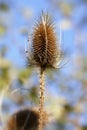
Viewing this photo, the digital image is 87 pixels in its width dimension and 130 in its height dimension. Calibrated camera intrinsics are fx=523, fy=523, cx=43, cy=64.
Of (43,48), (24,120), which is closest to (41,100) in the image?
(43,48)

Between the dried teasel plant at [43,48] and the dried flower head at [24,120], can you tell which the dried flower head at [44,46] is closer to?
the dried teasel plant at [43,48]

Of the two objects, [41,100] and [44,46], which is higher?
[44,46]

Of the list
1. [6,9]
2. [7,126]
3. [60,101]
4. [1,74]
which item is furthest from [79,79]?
[7,126]

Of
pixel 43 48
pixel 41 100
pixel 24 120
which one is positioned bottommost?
pixel 24 120

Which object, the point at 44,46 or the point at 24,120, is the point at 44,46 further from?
the point at 24,120

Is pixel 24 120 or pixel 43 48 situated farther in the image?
pixel 24 120

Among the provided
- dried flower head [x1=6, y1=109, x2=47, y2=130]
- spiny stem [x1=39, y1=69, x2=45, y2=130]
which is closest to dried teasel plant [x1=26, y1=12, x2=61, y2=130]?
spiny stem [x1=39, y1=69, x2=45, y2=130]

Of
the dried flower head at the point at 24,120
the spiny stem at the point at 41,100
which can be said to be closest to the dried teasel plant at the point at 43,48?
the spiny stem at the point at 41,100

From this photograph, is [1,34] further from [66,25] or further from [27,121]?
[27,121]

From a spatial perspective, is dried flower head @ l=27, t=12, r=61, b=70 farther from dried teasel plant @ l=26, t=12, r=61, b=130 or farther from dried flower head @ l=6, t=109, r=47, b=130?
dried flower head @ l=6, t=109, r=47, b=130
